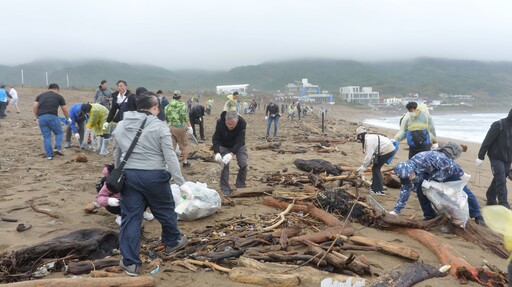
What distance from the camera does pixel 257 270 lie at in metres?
3.28

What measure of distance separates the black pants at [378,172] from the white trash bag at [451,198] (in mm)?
1647

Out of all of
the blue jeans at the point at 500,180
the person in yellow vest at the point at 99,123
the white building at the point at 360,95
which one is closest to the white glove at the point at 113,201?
the person in yellow vest at the point at 99,123

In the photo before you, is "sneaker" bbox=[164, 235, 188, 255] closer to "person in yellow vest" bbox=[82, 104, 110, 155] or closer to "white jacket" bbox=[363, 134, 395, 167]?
"white jacket" bbox=[363, 134, 395, 167]

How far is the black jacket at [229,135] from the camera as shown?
6129 millimetres

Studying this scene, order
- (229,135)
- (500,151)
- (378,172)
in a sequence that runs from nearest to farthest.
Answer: (500,151) < (229,135) < (378,172)

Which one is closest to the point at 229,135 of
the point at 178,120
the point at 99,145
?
the point at 178,120

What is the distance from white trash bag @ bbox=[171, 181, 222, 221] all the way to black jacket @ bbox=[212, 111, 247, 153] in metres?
1.24

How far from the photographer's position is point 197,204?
486cm

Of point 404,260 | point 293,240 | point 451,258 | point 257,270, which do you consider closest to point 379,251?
point 404,260

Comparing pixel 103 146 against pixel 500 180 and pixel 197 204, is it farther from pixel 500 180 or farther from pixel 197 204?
pixel 500 180

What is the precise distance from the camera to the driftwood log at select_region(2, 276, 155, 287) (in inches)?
110

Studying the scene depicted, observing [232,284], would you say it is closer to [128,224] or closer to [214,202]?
[128,224]

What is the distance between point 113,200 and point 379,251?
3080mm

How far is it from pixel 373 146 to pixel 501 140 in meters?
2.02
